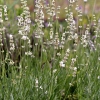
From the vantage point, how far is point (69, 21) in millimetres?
3502

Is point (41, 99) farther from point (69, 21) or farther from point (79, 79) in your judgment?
point (69, 21)

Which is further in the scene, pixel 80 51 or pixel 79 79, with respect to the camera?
pixel 80 51

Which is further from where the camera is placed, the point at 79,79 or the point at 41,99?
the point at 79,79

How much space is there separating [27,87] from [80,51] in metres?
1.21

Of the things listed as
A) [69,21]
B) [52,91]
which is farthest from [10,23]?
[52,91]

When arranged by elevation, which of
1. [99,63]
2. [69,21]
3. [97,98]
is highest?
[69,21]

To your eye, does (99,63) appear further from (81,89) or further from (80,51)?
(80,51)

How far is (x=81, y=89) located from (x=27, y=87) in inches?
19.8

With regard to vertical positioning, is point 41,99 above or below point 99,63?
below

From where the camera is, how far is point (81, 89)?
3314 mm

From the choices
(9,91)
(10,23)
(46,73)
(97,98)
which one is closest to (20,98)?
(9,91)

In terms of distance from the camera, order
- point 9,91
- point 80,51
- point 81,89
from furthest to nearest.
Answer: point 80,51, point 81,89, point 9,91

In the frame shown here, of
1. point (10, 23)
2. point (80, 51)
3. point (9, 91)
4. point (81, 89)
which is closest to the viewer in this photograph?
point (9, 91)

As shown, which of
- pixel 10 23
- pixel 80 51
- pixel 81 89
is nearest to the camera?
pixel 81 89
